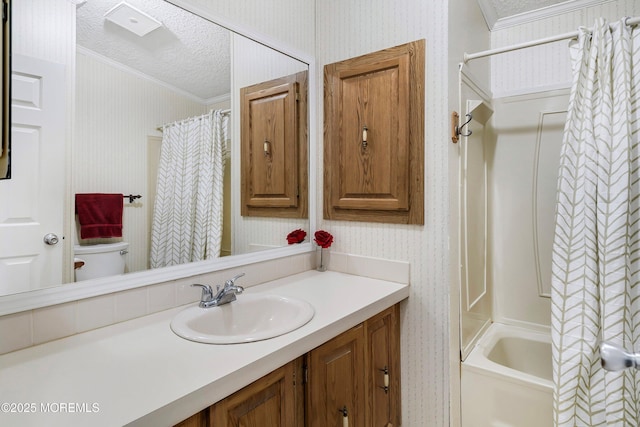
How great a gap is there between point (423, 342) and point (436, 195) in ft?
2.32

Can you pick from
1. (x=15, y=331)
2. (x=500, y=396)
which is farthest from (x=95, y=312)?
(x=500, y=396)

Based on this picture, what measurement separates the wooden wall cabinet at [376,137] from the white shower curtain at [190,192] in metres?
0.64

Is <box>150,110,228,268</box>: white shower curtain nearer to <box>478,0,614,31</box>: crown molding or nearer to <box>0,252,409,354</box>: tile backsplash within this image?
<box>0,252,409,354</box>: tile backsplash

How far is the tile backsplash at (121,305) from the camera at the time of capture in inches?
37.3

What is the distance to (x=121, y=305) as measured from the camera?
115 centimetres

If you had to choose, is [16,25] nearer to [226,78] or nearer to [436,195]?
[226,78]

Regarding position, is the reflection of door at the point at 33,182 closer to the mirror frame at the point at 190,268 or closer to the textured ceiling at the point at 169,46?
the mirror frame at the point at 190,268

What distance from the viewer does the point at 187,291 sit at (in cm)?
135

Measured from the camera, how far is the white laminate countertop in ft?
2.23

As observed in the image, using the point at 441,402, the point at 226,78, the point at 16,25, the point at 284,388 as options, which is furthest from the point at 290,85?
the point at 441,402

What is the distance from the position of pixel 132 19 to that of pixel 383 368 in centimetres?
171

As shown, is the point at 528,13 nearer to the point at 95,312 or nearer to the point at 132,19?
the point at 132,19

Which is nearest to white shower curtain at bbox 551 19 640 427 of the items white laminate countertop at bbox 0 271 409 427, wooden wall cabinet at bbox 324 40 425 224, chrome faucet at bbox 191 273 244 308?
wooden wall cabinet at bbox 324 40 425 224

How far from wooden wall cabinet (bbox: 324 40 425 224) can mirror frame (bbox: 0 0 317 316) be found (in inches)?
3.6
